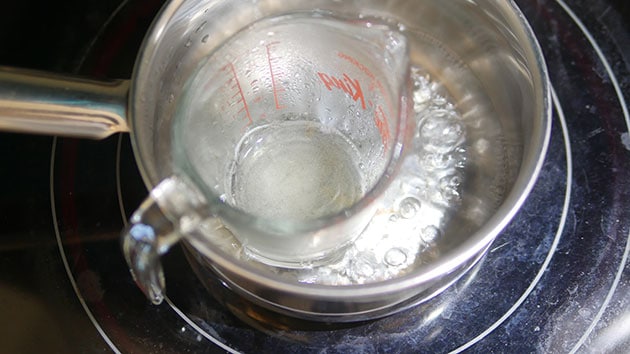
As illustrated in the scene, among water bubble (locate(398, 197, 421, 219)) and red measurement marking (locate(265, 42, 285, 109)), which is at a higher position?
red measurement marking (locate(265, 42, 285, 109))

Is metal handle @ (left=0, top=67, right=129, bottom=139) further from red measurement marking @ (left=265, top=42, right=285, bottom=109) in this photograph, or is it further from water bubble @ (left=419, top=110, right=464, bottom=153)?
water bubble @ (left=419, top=110, right=464, bottom=153)

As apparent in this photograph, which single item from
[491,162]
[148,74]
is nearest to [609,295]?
[491,162]

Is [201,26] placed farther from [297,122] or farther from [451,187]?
[451,187]

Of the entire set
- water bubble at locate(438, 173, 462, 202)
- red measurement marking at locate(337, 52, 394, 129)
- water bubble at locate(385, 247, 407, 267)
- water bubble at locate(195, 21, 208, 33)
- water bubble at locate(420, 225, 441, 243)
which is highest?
red measurement marking at locate(337, 52, 394, 129)

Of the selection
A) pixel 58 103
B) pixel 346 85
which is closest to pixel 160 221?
pixel 58 103

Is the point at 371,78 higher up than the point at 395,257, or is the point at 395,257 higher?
the point at 371,78

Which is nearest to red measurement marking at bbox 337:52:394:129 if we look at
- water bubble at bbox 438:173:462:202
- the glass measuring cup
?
the glass measuring cup
